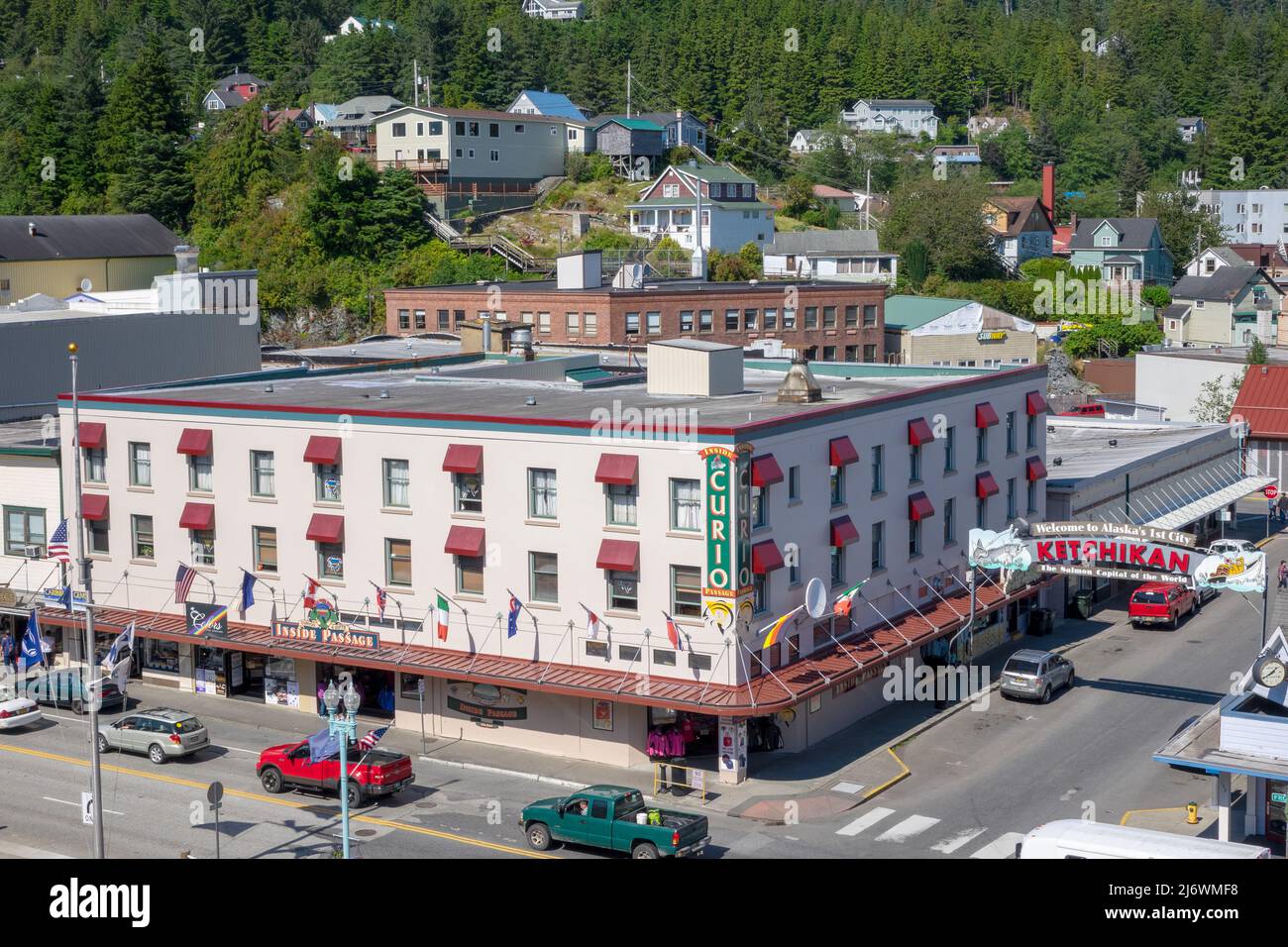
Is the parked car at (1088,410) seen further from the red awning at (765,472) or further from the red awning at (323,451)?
the red awning at (323,451)

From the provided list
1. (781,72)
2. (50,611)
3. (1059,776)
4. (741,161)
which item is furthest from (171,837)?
(781,72)

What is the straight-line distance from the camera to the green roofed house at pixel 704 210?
119250 mm

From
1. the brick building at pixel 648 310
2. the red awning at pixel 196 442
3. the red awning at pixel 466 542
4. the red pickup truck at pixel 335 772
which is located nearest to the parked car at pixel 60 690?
the red awning at pixel 196 442

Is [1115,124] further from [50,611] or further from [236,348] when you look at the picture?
[50,611]

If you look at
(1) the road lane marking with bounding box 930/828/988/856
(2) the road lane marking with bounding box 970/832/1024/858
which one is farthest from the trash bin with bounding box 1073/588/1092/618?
(2) the road lane marking with bounding box 970/832/1024/858

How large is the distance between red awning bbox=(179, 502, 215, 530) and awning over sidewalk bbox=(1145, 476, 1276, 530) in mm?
35091

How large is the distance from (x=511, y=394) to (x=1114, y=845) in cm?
2692

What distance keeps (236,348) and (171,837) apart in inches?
1552

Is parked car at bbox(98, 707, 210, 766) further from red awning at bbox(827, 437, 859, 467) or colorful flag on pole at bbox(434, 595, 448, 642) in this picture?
red awning at bbox(827, 437, 859, 467)

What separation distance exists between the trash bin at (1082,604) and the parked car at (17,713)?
36.2 metres

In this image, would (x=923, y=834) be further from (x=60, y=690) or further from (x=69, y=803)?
(x=60, y=690)

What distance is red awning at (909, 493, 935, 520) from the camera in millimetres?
47469

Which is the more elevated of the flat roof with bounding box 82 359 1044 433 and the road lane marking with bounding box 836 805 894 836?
the flat roof with bounding box 82 359 1044 433

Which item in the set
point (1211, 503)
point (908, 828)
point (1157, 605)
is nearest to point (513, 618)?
point (908, 828)
